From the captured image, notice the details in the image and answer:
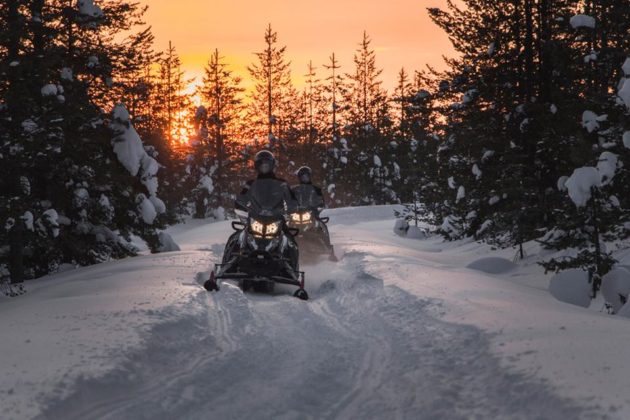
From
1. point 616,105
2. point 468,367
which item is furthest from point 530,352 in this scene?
point 616,105

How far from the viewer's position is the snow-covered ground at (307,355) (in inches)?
161

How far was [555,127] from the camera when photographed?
44.5ft

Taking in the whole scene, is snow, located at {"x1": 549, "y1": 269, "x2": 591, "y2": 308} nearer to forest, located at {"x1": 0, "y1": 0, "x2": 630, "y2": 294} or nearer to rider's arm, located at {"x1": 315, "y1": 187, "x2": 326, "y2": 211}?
forest, located at {"x1": 0, "y1": 0, "x2": 630, "y2": 294}

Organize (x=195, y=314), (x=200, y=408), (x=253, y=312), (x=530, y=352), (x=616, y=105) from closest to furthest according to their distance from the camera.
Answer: (x=200, y=408), (x=530, y=352), (x=195, y=314), (x=253, y=312), (x=616, y=105)

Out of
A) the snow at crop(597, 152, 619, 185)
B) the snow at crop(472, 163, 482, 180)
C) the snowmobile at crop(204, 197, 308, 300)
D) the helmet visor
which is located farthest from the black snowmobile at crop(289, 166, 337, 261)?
the snow at crop(597, 152, 619, 185)

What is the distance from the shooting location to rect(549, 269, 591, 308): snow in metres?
9.06

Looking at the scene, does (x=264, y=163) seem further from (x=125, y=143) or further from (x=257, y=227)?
(x=125, y=143)

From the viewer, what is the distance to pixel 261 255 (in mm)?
9094

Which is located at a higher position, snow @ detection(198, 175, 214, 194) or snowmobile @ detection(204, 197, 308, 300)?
snow @ detection(198, 175, 214, 194)

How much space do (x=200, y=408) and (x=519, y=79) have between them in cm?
1337

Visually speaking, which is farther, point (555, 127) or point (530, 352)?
point (555, 127)

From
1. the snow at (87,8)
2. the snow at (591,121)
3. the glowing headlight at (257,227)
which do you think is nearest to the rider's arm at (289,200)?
the glowing headlight at (257,227)

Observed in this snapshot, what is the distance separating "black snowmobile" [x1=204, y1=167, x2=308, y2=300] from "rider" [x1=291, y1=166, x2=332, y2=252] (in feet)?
13.9

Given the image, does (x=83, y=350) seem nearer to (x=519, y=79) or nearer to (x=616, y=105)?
(x=616, y=105)
